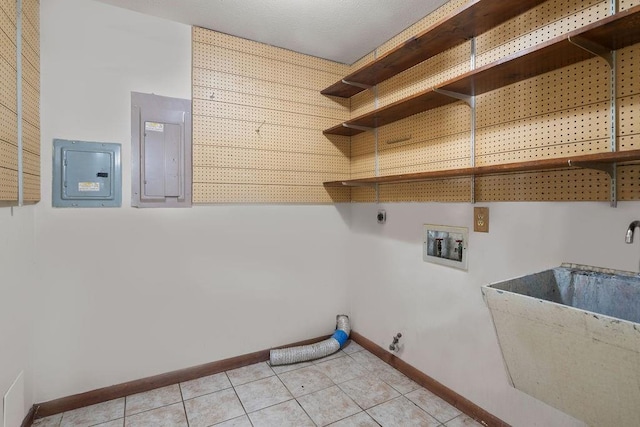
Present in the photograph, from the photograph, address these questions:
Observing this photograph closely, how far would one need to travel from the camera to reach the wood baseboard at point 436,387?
1.96m

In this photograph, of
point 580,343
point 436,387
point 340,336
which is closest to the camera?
point 580,343

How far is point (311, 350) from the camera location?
2812mm

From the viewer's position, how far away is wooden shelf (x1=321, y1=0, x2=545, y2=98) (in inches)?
68.0

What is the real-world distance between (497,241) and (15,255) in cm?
278

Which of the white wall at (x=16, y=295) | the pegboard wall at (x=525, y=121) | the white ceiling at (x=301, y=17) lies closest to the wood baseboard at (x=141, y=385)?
the white wall at (x=16, y=295)

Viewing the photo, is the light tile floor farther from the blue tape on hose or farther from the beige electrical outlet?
the beige electrical outlet

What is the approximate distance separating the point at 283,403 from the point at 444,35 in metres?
2.70

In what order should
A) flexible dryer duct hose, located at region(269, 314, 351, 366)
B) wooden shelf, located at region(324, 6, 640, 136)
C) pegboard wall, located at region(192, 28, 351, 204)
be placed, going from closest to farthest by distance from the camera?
wooden shelf, located at region(324, 6, 640, 136) < pegboard wall, located at region(192, 28, 351, 204) < flexible dryer duct hose, located at region(269, 314, 351, 366)

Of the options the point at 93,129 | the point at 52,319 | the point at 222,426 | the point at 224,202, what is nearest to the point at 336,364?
the point at 222,426

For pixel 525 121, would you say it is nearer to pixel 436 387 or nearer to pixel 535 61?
pixel 535 61

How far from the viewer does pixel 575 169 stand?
5.12ft

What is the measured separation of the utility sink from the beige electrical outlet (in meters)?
0.51

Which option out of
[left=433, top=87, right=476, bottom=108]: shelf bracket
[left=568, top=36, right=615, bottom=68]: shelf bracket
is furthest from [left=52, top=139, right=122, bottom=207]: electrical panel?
[left=568, top=36, right=615, bottom=68]: shelf bracket

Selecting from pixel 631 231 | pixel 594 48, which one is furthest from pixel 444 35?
pixel 631 231
